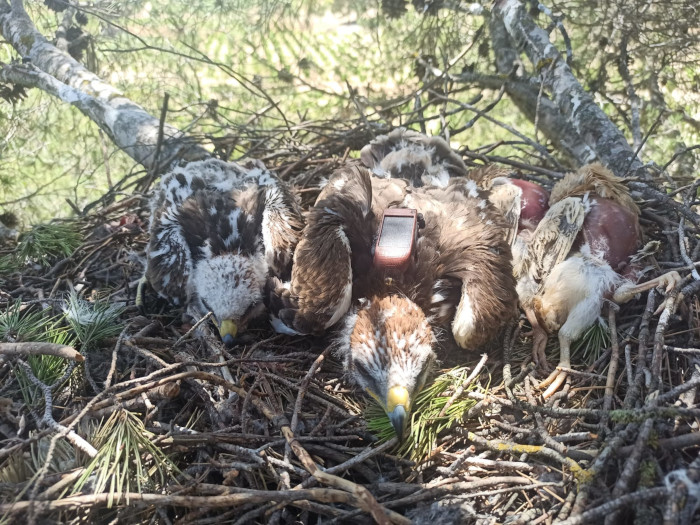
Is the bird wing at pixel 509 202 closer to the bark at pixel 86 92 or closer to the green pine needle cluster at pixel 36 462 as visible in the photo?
the bark at pixel 86 92

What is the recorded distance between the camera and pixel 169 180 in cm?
381

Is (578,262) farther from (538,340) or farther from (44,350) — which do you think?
(44,350)

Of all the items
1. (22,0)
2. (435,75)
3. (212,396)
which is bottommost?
(212,396)

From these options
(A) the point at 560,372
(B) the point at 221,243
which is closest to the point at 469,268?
(A) the point at 560,372

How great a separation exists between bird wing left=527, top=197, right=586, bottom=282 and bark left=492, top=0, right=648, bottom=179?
81cm

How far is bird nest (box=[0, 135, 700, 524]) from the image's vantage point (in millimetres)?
1941

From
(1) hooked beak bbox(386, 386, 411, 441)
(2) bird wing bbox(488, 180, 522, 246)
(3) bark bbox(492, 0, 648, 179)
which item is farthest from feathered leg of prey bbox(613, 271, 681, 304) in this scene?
(1) hooked beak bbox(386, 386, 411, 441)

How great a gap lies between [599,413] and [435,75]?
364cm

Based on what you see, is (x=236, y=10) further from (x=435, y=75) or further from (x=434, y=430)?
(x=434, y=430)

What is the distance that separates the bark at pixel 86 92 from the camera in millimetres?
4547

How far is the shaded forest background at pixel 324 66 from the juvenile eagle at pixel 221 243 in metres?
1.15

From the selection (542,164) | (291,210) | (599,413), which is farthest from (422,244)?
(542,164)

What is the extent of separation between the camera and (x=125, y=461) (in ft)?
6.48

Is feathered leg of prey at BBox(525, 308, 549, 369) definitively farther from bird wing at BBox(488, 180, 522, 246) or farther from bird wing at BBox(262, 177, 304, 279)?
bird wing at BBox(262, 177, 304, 279)
